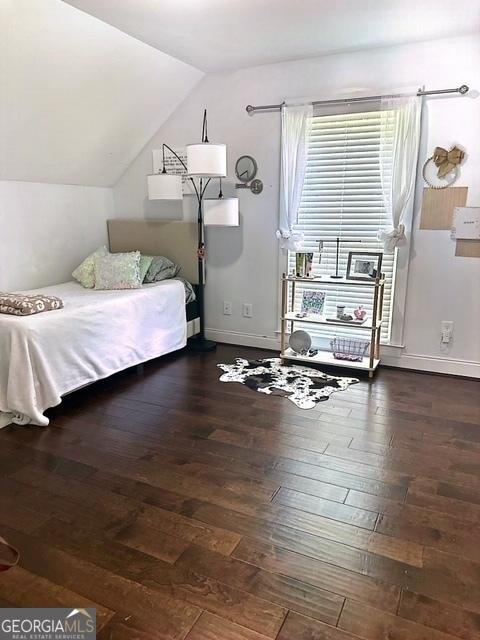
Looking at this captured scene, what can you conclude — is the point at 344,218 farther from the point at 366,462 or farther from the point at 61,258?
the point at 61,258

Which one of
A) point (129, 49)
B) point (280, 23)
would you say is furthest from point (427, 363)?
point (129, 49)

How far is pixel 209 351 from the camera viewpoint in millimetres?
4227

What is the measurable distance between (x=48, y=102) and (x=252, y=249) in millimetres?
1959

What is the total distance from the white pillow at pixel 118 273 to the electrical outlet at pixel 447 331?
2475mm

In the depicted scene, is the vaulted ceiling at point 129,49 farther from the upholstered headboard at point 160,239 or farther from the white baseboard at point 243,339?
the white baseboard at point 243,339

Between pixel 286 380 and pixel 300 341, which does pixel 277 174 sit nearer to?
pixel 300 341

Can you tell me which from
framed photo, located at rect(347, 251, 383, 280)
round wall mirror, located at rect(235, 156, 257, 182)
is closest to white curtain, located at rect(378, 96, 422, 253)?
framed photo, located at rect(347, 251, 383, 280)

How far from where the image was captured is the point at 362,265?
11.7 feet

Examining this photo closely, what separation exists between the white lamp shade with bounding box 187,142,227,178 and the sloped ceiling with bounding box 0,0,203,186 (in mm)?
790

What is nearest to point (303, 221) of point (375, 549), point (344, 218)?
point (344, 218)

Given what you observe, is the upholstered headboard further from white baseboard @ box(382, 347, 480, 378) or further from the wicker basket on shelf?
white baseboard @ box(382, 347, 480, 378)

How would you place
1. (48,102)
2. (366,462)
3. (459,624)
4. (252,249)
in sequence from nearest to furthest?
(459,624) → (366,462) → (48,102) → (252,249)

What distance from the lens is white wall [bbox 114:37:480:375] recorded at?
3.25 metres

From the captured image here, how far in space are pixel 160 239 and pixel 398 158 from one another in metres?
2.28
